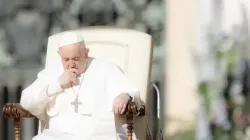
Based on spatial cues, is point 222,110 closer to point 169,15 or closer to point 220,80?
point 220,80

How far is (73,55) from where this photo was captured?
5312 mm

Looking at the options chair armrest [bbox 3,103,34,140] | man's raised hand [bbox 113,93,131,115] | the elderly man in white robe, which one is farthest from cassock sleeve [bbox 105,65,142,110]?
chair armrest [bbox 3,103,34,140]

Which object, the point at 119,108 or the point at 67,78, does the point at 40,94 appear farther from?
the point at 119,108

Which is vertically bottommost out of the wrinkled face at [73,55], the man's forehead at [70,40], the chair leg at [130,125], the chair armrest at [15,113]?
the chair leg at [130,125]

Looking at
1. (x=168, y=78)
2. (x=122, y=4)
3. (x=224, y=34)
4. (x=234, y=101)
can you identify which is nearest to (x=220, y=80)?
(x=234, y=101)

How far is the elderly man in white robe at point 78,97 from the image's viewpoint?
5312mm

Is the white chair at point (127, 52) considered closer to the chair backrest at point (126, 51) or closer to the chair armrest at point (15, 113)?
the chair backrest at point (126, 51)

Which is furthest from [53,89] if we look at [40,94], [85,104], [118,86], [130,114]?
[130,114]

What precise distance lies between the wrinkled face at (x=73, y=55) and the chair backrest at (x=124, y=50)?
0.45 metres

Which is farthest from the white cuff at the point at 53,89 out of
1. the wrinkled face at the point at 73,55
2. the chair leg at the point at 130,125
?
the chair leg at the point at 130,125

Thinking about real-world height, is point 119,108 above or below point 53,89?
below

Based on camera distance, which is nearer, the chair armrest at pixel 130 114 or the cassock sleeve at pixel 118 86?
the chair armrest at pixel 130 114

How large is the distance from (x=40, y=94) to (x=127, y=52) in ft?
2.38

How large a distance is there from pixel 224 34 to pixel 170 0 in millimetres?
798
